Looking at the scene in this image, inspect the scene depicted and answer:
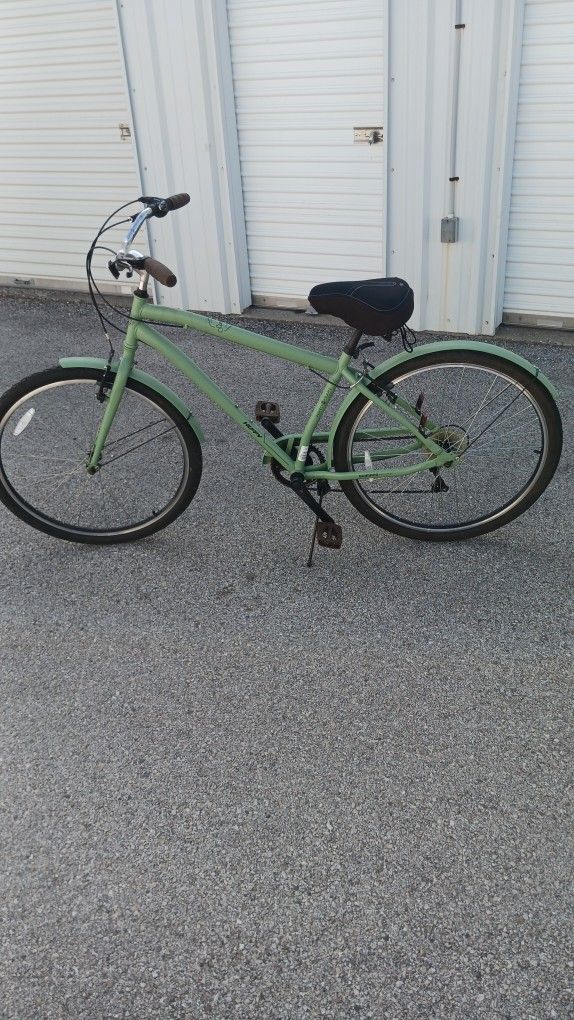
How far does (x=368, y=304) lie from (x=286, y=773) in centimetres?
156

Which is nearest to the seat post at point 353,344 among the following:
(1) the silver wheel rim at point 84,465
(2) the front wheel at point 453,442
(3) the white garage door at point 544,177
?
(2) the front wheel at point 453,442

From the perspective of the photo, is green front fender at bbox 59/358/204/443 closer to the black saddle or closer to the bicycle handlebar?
the bicycle handlebar

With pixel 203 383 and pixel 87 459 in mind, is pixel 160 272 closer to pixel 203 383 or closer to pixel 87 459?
pixel 203 383

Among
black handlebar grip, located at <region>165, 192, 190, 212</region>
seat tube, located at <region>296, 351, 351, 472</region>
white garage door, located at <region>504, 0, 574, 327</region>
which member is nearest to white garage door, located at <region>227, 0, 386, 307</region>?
white garage door, located at <region>504, 0, 574, 327</region>

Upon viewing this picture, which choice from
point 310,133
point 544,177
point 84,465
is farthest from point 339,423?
point 310,133

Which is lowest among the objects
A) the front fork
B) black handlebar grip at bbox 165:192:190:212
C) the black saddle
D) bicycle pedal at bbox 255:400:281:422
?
bicycle pedal at bbox 255:400:281:422

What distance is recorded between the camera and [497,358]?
9.27 ft

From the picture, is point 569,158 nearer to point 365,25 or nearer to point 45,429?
point 365,25

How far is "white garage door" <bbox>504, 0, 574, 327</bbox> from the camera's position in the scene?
4.59 m

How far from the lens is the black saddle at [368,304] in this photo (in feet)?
9.02

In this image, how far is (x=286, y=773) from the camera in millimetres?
2268

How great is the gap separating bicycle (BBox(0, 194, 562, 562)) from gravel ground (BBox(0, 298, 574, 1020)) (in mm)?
176

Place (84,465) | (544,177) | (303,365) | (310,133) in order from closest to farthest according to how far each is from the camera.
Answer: (303,365), (84,465), (544,177), (310,133)

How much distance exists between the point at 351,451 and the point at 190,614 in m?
0.86
